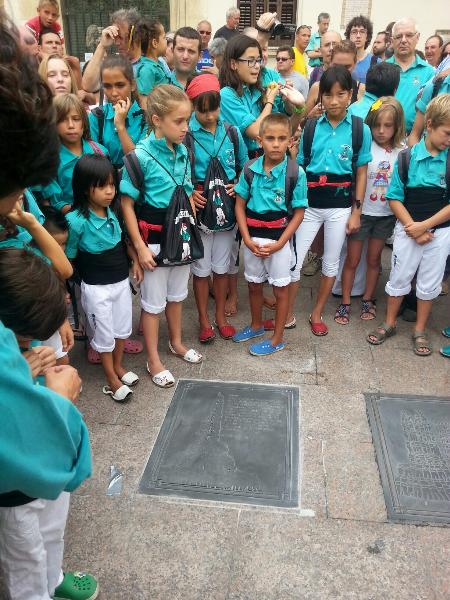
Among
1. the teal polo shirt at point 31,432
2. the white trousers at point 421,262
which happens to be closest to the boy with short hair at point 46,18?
the white trousers at point 421,262

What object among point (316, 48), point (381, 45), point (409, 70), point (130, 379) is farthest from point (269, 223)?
point (316, 48)

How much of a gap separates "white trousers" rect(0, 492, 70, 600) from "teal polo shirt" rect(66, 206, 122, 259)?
1531 millimetres

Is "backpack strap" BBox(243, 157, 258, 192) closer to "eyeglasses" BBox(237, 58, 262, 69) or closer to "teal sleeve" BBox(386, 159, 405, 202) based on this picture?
"eyeglasses" BBox(237, 58, 262, 69)

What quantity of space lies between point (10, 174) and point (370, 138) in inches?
125

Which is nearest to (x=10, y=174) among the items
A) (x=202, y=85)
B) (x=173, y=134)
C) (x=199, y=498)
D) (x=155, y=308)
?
(x=199, y=498)

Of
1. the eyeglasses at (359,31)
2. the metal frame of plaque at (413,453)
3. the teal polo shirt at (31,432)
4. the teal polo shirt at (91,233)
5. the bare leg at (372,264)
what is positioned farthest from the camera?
the eyeglasses at (359,31)

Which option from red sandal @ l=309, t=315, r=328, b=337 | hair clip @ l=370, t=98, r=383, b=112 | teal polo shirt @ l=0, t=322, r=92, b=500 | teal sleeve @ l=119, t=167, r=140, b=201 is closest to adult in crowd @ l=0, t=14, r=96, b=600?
teal polo shirt @ l=0, t=322, r=92, b=500

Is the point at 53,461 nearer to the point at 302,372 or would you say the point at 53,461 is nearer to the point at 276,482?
the point at 276,482

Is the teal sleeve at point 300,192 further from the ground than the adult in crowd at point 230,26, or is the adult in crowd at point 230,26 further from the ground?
the adult in crowd at point 230,26

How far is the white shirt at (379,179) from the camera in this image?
3.82m

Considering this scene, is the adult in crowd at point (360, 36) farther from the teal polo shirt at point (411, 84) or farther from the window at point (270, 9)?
the window at point (270, 9)

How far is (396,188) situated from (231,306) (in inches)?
62.3

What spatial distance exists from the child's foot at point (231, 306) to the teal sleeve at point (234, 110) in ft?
4.50

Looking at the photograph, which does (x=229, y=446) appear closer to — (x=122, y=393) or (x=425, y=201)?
(x=122, y=393)
